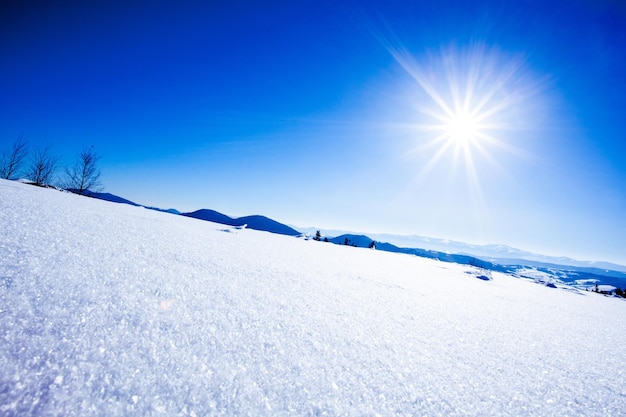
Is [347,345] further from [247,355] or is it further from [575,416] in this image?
[575,416]

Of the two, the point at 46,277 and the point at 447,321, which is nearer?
the point at 46,277

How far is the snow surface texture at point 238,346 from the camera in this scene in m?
1.71

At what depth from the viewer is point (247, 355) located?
7.13 feet

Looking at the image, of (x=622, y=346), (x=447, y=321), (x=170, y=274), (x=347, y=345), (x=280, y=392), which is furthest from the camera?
(x=622, y=346)

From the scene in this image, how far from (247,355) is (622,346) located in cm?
650

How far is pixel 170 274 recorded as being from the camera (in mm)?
3496

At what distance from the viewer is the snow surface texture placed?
171 cm

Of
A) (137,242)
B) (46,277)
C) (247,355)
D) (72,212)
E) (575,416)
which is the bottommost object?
(575,416)

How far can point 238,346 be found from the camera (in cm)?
227

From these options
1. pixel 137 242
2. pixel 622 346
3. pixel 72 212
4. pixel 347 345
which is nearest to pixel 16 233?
pixel 137 242

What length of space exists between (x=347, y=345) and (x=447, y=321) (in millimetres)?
2102

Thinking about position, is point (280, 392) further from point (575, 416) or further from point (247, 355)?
point (575, 416)

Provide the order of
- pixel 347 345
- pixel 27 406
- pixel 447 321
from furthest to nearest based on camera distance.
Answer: pixel 447 321 < pixel 347 345 < pixel 27 406

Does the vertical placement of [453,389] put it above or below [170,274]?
below
